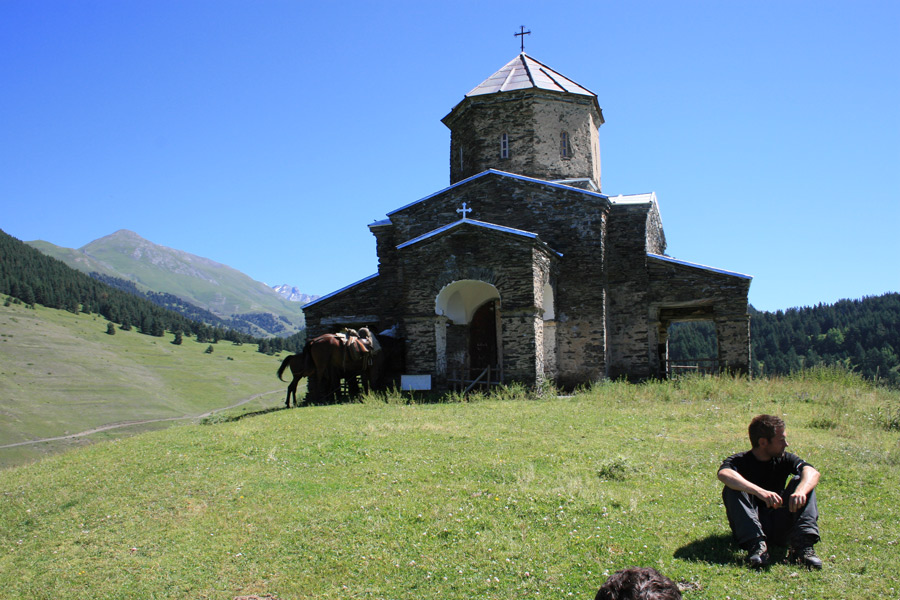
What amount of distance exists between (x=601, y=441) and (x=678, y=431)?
5.48 feet

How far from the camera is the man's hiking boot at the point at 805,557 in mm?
4988

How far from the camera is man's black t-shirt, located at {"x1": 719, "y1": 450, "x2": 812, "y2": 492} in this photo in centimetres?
549

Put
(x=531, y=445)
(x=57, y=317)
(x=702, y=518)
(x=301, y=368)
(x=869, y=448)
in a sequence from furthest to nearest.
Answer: (x=57, y=317) → (x=301, y=368) → (x=531, y=445) → (x=869, y=448) → (x=702, y=518)

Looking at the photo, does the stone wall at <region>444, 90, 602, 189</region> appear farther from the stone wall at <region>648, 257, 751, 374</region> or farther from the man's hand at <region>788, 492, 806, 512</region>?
the man's hand at <region>788, 492, 806, 512</region>

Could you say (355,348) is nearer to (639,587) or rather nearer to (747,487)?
(747,487)

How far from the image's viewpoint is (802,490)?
515cm

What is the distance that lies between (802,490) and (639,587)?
10.6 feet

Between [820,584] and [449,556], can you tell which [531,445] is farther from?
[820,584]

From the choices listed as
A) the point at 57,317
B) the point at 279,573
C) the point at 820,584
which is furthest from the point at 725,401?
the point at 57,317

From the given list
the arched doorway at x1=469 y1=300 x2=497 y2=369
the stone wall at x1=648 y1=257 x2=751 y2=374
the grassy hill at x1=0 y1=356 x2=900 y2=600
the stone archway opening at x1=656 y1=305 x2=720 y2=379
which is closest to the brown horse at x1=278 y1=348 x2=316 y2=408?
the arched doorway at x1=469 y1=300 x2=497 y2=369

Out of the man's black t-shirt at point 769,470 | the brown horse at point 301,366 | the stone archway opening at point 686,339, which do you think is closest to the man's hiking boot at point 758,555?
the man's black t-shirt at point 769,470

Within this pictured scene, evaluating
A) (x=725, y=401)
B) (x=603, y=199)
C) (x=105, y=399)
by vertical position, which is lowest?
(x=105, y=399)

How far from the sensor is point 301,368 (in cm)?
1755

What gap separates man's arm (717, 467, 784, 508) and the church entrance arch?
14212mm
